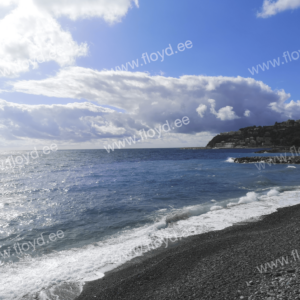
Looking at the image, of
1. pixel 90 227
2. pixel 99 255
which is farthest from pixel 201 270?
pixel 90 227

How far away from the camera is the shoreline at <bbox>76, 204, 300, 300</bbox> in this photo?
564 cm

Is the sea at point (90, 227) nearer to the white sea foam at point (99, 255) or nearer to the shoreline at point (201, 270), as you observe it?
the white sea foam at point (99, 255)

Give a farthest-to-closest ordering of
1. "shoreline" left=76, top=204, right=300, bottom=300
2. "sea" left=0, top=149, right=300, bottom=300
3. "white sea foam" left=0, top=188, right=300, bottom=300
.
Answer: "sea" left=0, top=149, right=300, bottom=300, "white sea foam" left=0, top=188, right=300, bottom=300, "shoreline" left=76, top=204, right=300, bottom=300

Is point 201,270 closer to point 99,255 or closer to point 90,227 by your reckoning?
point 99,255

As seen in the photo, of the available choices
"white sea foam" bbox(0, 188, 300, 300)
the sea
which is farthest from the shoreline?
the sea

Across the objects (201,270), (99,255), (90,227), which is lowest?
(201,270)

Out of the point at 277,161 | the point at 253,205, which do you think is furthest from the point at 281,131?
the point at 253,205

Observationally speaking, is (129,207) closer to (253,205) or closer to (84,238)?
(84,238)

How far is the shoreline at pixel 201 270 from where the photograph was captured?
5641 millimetres

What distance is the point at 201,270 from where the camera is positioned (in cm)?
682

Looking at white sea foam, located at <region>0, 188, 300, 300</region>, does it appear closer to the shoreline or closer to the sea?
the sea

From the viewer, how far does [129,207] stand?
18.2 metres

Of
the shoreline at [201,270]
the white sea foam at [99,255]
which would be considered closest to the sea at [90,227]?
the white sea foam at [99,255]

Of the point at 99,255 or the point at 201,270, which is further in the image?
the point at 99,255
